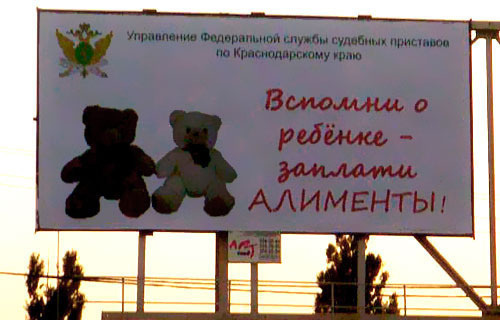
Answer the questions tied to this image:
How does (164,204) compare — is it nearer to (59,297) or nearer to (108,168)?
(108,168)

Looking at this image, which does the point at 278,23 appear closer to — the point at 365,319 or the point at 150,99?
the point at 150,99

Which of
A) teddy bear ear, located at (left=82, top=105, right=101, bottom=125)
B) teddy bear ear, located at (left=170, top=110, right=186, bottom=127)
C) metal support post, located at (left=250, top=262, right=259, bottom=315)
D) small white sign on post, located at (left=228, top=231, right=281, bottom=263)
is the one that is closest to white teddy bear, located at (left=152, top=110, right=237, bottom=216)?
teddy bear ear, located at (left=170, top=110, right=186, bottom=127)

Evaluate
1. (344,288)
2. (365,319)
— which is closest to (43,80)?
(365,319)

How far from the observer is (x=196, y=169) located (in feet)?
133

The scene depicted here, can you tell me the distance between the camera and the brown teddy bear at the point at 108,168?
40094mm

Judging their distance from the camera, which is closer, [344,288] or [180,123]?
[180,123]

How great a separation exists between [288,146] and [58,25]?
4272mm

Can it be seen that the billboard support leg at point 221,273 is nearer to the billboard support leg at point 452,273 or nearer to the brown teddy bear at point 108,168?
the brown teddy bear at point 108,168

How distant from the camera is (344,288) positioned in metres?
58.7

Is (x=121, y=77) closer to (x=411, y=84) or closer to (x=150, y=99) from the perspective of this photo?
(x=150, y=99)

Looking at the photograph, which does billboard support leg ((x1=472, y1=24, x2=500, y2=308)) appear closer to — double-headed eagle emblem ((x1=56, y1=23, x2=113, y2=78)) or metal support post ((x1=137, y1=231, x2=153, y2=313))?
metal support post ((x1=137, y1=231, x2=153, y2=313))

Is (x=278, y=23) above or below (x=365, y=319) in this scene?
above

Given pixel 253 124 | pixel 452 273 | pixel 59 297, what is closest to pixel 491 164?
pixel 452 273

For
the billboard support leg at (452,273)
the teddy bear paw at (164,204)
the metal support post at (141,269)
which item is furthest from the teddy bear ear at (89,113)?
the billboard support leg at (452,273)
